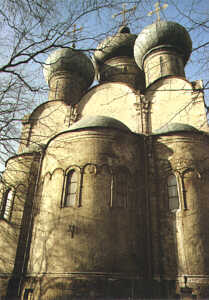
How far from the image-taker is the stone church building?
7.33 m

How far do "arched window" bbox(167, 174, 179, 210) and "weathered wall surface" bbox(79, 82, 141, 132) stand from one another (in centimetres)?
294

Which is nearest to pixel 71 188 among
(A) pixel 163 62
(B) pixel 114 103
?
(B) pixel 114 103

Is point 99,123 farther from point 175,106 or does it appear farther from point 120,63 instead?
point 120,63

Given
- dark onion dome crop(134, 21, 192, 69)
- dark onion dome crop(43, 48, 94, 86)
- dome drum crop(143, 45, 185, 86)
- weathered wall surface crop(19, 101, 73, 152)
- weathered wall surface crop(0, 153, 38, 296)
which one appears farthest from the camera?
dark onion dome crop(43, 48, 94, 86)

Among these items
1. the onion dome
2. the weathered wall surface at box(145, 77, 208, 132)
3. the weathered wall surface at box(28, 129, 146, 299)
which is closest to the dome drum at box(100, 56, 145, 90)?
the onion dome

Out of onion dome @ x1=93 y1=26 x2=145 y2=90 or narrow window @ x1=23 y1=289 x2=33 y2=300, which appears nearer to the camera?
narrow window @ x1=23 y1=289 x2=33 y2=300

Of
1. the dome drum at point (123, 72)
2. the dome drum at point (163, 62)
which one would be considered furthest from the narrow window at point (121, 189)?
the dome drum at point (123, 72)

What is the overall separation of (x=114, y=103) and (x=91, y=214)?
6.00m

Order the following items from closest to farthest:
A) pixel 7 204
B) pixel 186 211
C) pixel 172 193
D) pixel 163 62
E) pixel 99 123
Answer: pixel 186 211, pixel 172 193, pixel 99 123, pixel 7 204, pixel 163 62

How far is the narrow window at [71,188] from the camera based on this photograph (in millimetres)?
8461

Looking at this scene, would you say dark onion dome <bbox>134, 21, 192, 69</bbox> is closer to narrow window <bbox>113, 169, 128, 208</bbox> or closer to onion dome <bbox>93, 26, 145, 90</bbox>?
onion dome <bbox>93, 26, 145, 90</bbox>

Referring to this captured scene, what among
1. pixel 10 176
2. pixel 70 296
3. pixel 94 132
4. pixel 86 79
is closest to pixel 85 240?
pixel 70 296

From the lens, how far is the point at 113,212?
26.3ft

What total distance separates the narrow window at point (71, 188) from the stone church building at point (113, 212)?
3 centimetres
